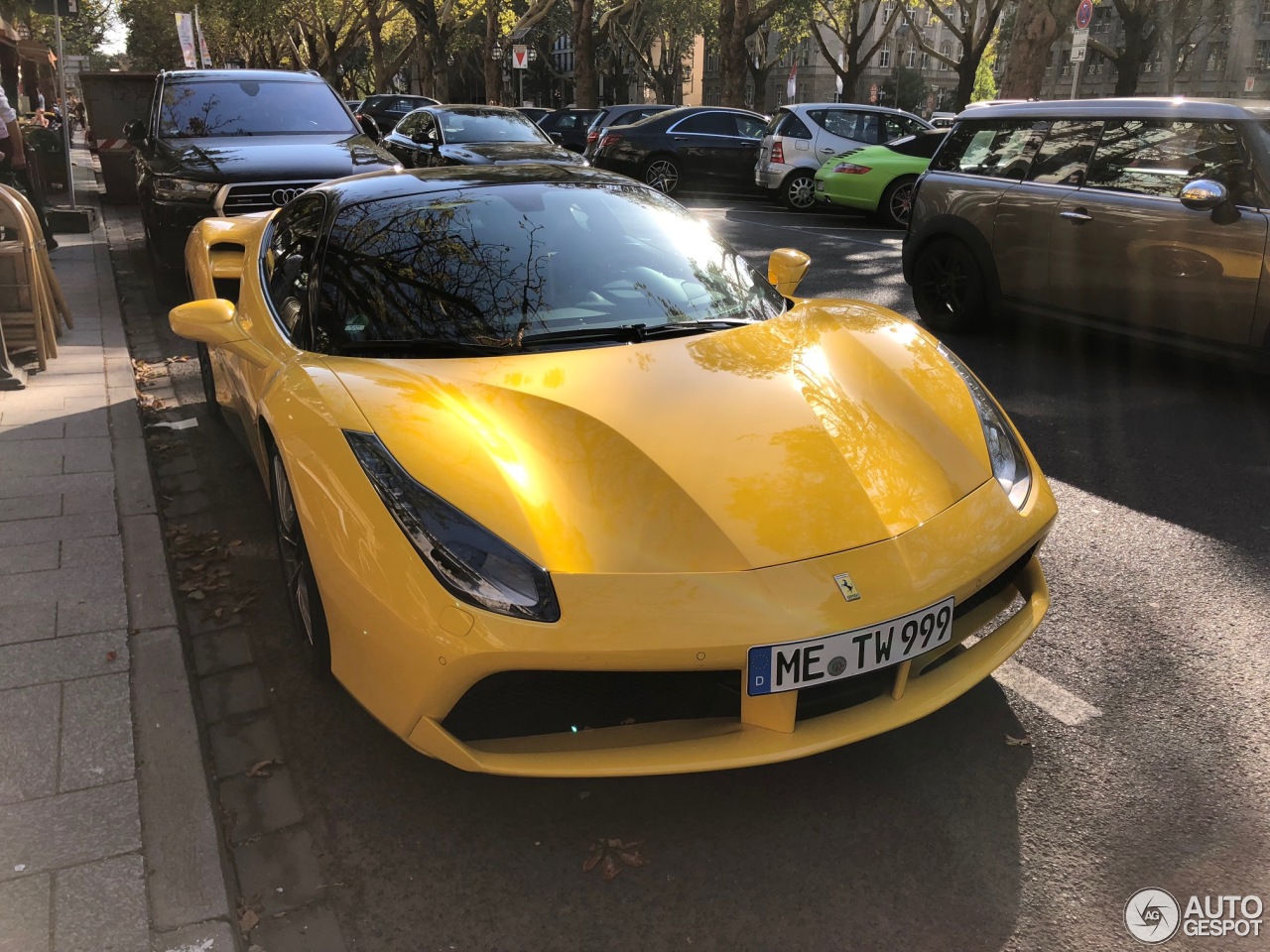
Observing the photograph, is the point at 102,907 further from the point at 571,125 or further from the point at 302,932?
the point at 571,125

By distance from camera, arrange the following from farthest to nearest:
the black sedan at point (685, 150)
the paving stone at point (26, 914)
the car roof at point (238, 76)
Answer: the black sedan at point (685, 150) < the car roof at point (238, 76) < the paving stone at point (26, 914)

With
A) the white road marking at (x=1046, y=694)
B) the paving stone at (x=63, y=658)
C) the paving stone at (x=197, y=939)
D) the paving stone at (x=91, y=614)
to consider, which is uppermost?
the paving stone at (x=91, y=614)

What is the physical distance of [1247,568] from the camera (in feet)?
12.3

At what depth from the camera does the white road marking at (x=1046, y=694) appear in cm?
287

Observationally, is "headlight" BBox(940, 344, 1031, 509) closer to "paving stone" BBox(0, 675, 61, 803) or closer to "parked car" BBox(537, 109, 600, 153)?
"paving stone" BBox(0, 675, 61, 803)

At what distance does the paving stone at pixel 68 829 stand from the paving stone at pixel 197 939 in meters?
0.29

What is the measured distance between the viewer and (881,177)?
1305 centimetres

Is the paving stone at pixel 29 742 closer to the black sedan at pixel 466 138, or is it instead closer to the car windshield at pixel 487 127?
the black sedan at pixel 466 138

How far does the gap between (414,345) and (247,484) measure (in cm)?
197

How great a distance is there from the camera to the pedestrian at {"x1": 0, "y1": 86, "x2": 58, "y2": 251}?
880 cm

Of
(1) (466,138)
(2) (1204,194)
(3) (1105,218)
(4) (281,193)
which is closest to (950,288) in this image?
(3) (1105,218)

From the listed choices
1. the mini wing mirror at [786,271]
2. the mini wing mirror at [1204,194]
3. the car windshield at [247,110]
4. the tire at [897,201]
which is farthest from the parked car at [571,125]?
the mini wing mirror at [786,271]

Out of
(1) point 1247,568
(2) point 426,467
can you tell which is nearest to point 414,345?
(2) point 426,467

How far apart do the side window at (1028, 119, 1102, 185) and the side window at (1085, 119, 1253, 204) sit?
0.07 metres
